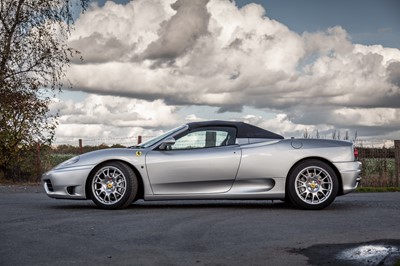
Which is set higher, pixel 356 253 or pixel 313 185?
pixel 313 185

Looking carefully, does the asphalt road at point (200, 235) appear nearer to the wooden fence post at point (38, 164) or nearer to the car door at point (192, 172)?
the car door at point (192, 172)

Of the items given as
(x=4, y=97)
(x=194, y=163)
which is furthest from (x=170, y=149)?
(x=4, y=97)

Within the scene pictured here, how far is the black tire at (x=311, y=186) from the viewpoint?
952 centimetres

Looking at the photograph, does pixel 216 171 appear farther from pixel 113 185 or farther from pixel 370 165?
pixel 370 165

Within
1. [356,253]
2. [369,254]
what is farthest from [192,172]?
[369,254]

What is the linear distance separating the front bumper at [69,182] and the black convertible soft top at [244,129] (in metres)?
1.86

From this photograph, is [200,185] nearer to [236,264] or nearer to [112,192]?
[112,192]

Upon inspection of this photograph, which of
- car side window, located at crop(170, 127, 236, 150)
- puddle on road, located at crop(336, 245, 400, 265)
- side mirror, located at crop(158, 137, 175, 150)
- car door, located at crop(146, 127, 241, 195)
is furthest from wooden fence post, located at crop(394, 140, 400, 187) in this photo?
puddle on road, located at crop(336, 245, 400, 265)

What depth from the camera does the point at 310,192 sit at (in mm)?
9547

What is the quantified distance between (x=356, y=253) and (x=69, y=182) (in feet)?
17.0

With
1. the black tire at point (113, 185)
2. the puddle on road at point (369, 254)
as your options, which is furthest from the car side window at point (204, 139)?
the puddle on road at point (369, 254)

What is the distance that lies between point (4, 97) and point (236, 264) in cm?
1836

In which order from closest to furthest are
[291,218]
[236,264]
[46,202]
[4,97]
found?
[236,264] < [291,218] < [46,202] < [4,97]

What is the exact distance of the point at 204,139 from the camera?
385 inches
